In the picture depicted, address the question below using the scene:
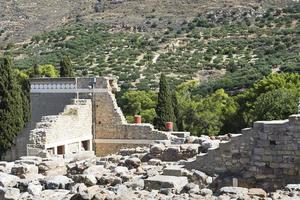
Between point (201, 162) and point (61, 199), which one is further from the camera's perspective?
point (201, 162)

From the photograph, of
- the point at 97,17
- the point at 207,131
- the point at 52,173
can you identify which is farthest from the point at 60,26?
the point at 52,173

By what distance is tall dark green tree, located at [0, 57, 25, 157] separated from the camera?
2769 centimetres

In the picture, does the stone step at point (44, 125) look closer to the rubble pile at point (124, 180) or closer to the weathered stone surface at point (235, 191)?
the rubble pile at point (124, 180)

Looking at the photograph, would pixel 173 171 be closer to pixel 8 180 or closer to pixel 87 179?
pixel 87 179

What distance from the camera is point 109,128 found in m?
26.8

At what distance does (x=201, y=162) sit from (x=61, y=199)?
3456 mm

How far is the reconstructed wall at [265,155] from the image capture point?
1303 cm

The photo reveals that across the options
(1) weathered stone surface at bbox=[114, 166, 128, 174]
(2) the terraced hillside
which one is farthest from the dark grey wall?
(2) the terraced hillside

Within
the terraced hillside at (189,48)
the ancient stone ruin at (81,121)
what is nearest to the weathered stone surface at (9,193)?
the ancient stone ruin at (81,121)

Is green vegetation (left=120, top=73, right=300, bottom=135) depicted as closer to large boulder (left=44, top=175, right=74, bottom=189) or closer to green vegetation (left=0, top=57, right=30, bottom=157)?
green vegetation (left=0, top=57, right=30, bottom=157)

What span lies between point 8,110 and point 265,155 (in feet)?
58.1

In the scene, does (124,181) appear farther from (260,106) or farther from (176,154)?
(260,106)

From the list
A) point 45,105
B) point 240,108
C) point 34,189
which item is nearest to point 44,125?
point 45,105

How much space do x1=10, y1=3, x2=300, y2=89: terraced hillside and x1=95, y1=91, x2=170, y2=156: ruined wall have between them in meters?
32.0
